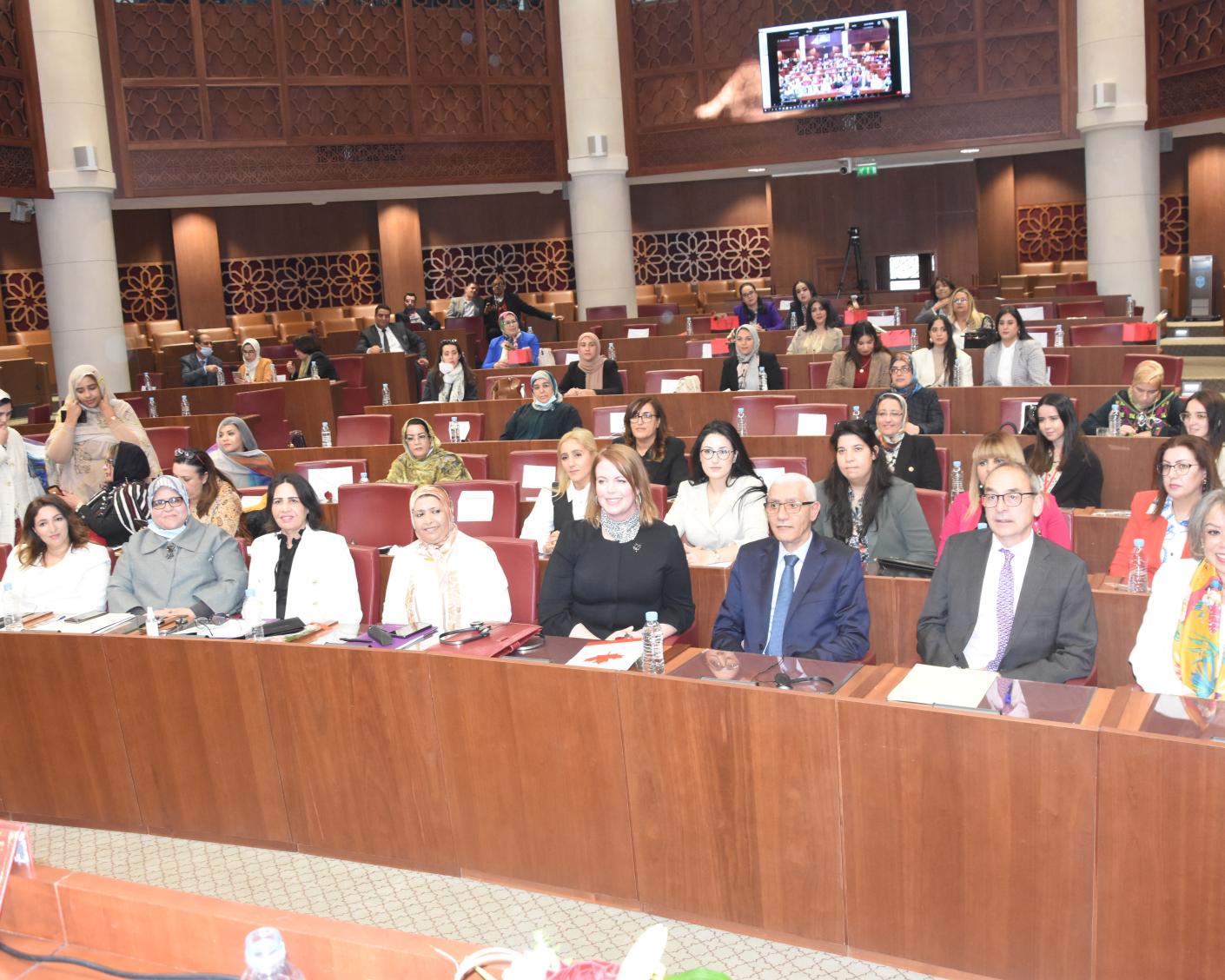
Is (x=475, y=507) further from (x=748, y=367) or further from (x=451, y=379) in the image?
(x=451, y=379)

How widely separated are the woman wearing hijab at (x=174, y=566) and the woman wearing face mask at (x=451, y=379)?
16.0 feet

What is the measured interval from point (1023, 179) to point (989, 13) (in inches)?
170

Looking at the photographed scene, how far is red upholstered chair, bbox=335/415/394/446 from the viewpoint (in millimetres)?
8398

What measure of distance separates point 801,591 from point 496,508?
238cm

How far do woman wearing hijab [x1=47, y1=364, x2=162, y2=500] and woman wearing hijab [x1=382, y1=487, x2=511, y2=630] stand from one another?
313 centimetres

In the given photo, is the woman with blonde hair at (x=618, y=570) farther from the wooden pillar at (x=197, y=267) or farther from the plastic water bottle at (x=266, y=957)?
the wooden pillar at (x=197, y=267)

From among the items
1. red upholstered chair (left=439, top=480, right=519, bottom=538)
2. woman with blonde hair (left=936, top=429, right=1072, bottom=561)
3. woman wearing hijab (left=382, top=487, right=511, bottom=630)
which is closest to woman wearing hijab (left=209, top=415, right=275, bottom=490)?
red upholstered chair (left=439, top=480, right=519, bottom=538)

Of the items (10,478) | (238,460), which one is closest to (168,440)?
(10,478)

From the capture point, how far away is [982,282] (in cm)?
1747

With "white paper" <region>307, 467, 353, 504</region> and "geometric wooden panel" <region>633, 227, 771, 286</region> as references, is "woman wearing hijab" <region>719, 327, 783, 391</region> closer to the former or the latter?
"white paper" <region>307, 467, 353, 504</region>

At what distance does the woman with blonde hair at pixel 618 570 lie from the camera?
13.9 ft

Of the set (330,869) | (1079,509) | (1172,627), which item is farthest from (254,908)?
(1079,509)

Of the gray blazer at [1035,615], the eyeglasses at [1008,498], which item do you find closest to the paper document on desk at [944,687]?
the gray blazer at [1035,615]

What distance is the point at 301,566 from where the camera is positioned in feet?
15.4
